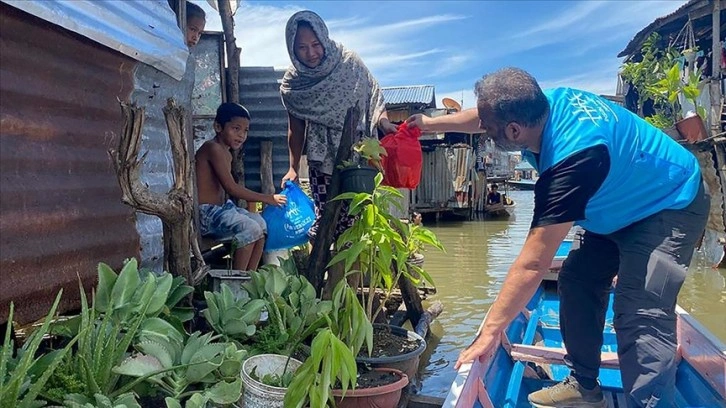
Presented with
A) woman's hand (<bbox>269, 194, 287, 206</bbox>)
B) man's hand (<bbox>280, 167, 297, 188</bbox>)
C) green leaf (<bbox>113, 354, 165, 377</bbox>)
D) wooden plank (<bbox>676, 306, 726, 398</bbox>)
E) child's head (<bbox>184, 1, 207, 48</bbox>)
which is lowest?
wooden plank (<bbox>676, 306, 726, 398</bbox>)

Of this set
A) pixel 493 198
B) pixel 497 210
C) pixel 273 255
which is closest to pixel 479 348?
pixel 273 255

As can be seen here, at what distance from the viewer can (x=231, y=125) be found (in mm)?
3922

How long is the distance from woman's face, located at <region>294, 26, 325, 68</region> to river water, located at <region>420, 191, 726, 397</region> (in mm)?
2700

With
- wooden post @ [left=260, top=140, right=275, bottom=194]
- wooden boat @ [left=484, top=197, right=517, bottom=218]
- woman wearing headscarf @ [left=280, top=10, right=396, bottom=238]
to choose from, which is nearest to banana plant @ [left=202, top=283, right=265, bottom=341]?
woman wearing headscarf @ [left=280, top=10, right=396, bottom=238]

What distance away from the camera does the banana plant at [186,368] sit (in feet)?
5.74

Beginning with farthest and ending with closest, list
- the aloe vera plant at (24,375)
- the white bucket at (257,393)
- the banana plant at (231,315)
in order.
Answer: the banana plant at (231,315) < the white bucket at (257,393) < the aloe vera plant at (24,375)

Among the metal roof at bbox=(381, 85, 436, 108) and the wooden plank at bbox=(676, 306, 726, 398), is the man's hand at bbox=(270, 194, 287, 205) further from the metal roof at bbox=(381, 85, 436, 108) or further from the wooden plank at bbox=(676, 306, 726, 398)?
the metal roof at bbox=(381, 85, 436, 108)

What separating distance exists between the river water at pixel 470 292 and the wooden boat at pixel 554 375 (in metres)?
1.08

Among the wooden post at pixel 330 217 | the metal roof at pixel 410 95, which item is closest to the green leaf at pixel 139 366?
the wooden post at pixel 330 217

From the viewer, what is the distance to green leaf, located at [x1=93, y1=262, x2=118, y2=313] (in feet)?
6.59

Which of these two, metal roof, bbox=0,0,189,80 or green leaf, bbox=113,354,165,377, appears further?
metal roof, bbox=0,0,189,80

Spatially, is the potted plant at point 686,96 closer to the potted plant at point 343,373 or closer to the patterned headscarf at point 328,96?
the patterned headscarf at point 328,96

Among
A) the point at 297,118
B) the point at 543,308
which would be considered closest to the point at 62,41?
the point at 297,118

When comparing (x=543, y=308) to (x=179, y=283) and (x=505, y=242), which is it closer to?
(x=179, y=283)
